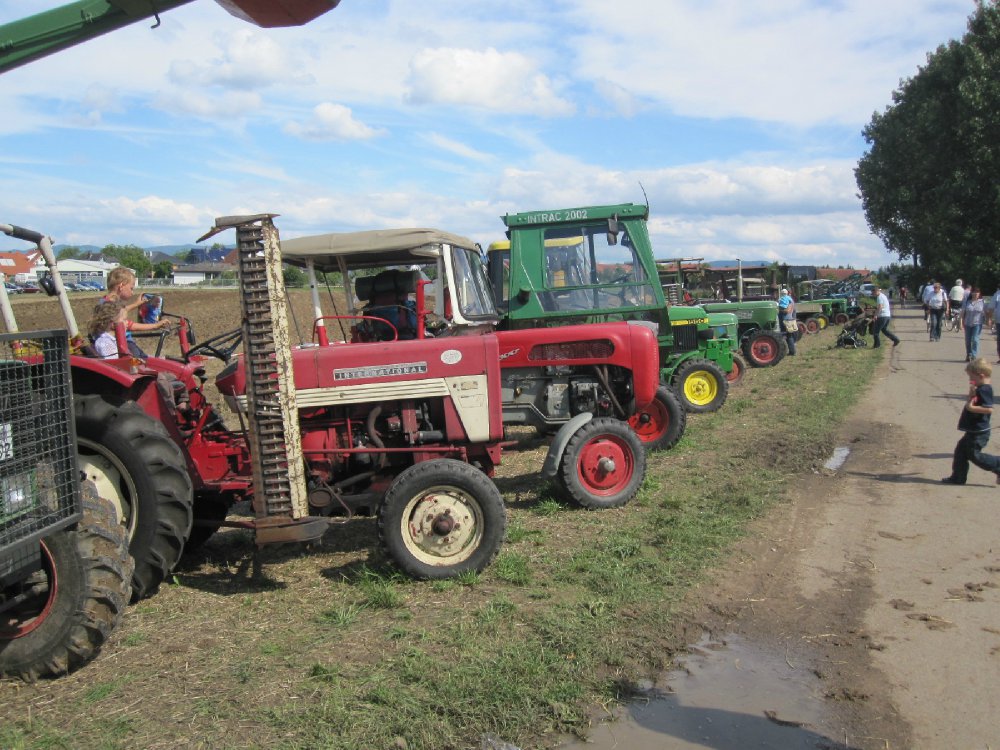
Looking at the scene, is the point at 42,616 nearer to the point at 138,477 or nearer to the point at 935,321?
the point at 138,477

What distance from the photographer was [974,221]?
3366 cm

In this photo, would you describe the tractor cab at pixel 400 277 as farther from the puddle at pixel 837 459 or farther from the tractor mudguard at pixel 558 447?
the puddle at pixel 837 459

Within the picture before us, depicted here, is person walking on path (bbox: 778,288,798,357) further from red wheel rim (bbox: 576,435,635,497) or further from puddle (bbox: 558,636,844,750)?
puddle (bbox: 558,636,844,750)

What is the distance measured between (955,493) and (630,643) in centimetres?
406

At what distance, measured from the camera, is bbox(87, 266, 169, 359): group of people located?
5582mm

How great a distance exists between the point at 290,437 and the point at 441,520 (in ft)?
3.17

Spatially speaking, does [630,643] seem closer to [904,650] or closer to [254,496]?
[904,650]

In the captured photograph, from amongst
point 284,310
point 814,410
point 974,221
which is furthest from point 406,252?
point 974,221

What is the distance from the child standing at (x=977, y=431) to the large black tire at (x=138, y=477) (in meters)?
5.88

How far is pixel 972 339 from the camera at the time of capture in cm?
1666

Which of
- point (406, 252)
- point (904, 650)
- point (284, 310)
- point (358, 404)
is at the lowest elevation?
point (904, 650)

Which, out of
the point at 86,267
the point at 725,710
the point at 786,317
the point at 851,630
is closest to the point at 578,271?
the point at 851,630

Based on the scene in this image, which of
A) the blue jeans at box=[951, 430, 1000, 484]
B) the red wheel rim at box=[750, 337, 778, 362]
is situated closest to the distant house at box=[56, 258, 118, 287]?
the red wheel rim at box=[750, 337, 778, 362]

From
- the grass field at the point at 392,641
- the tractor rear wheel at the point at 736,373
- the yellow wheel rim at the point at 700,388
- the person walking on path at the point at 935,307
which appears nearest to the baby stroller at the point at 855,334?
the person walking on path at the point at 935,307
